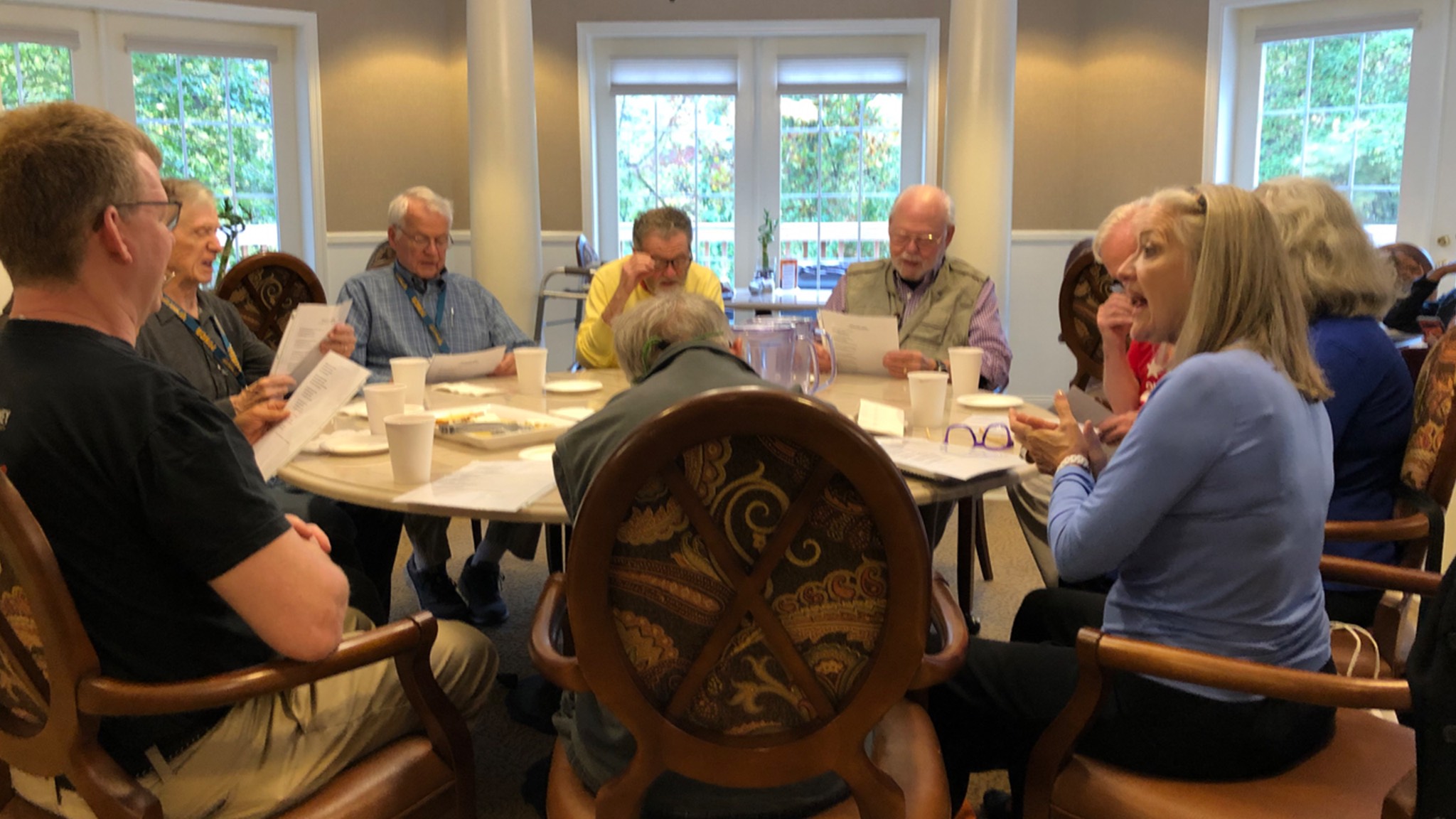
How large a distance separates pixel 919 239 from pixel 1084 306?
79cm

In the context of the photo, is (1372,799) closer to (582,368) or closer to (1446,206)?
(582,368)

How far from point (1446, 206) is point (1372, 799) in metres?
4.64

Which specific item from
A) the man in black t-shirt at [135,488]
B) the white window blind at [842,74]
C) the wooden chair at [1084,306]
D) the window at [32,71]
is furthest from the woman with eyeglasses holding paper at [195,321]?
the white window blind at [842,74]

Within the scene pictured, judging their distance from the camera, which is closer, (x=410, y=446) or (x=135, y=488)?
(x=135, y=488)

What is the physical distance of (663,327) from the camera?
141 cm

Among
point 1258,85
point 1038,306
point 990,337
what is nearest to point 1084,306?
point 990,337

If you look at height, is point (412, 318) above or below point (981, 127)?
below

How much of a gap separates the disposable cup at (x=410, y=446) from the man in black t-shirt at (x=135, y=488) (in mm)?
474

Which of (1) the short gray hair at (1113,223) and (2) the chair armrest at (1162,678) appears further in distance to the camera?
(1) the short gray hair at (1113,223)

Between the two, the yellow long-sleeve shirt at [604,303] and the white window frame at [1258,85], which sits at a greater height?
the white window frame at [1258,85]

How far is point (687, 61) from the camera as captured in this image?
6.15 meters

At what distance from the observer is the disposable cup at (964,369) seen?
2471 millimetres

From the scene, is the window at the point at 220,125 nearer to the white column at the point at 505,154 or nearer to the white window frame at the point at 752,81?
the white column at the point at 505,154

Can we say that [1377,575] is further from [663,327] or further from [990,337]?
[990,337]
